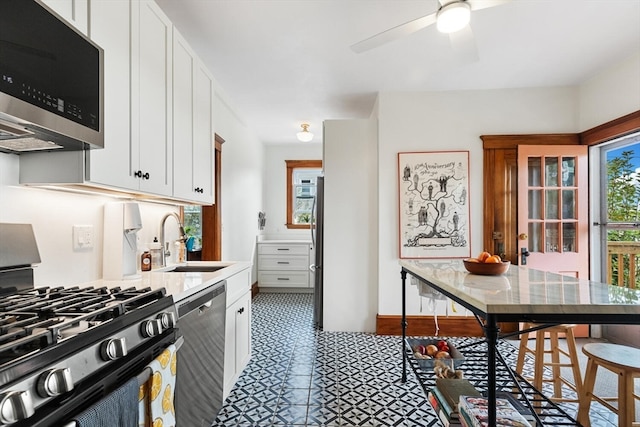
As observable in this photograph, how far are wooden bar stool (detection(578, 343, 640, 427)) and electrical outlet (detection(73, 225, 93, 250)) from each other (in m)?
2.70

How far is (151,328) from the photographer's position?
1.15m

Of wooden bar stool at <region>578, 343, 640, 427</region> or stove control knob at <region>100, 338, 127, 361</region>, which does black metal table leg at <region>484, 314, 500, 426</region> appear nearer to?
wooden bar stool at <region>578, 343, 640, 427</region>

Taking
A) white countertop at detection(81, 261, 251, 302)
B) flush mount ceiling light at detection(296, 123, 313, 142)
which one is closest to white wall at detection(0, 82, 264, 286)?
white countertop at detection(81, 261, 251, 302)

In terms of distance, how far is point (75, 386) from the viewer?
0.84 metres

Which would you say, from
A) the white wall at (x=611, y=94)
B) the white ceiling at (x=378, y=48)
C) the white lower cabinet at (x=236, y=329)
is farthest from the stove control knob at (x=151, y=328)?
the white wall at (x=611, y=94)

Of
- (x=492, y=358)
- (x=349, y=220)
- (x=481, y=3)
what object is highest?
(x=481, y=3)

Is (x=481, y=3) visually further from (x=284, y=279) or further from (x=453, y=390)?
(x=284, y=279)

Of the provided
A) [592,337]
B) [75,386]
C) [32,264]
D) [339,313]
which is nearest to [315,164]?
[339,313]

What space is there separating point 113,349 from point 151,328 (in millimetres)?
190

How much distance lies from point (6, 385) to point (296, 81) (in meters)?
3.18

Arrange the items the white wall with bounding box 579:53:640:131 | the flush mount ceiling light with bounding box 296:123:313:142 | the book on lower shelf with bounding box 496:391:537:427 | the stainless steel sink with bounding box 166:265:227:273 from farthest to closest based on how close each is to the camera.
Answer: the flush mount ceiling light with bounding box 296:123:313:142 < the white wall with bounding box 579:53:640:131 < the stainless steel sink with bounding box 166:265:227:273 < the book on lower shelf with bounding box 496:391:537:427

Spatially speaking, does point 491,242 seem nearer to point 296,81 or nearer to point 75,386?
point 296,81

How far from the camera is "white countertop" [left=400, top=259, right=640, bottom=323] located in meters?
1.14

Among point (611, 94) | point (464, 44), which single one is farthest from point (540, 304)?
point (611, 94)
